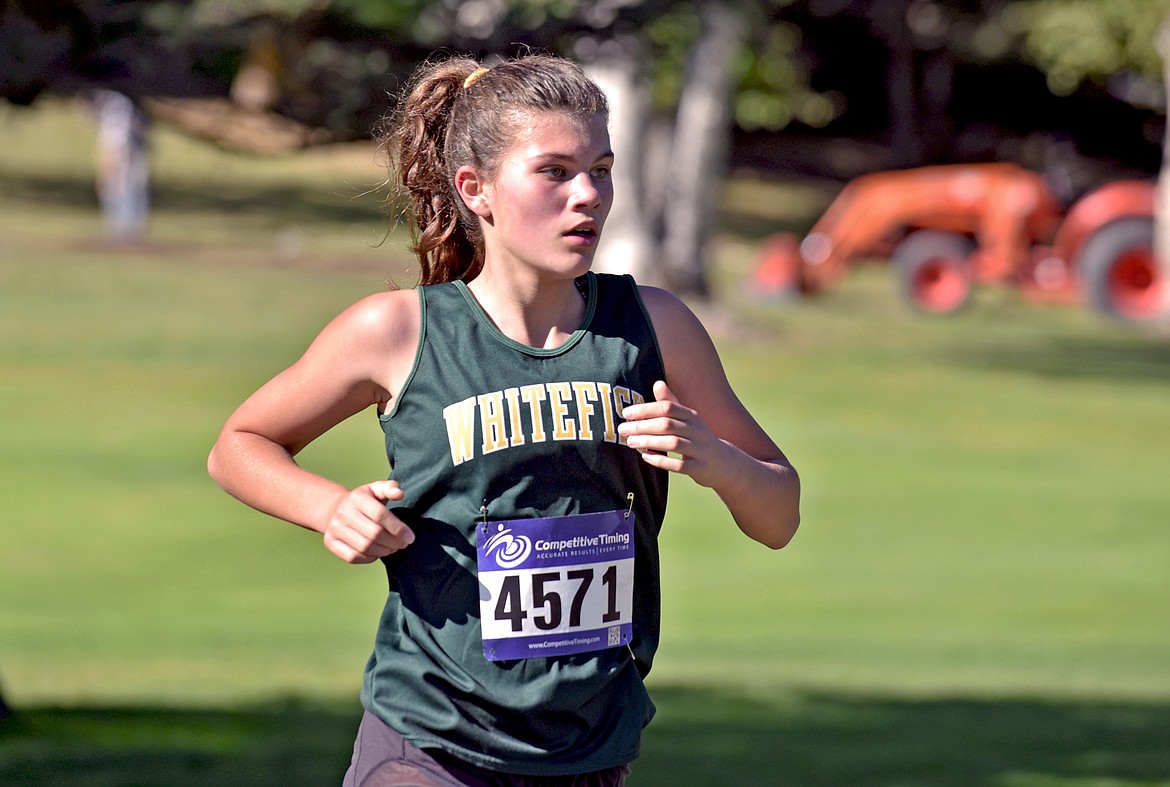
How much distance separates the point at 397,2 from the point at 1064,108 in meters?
49.6

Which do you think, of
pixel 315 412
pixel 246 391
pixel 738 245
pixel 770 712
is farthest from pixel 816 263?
pixel 315 412

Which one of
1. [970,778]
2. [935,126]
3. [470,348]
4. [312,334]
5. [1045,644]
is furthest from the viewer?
[935,126]

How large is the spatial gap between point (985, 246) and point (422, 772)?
28048mm

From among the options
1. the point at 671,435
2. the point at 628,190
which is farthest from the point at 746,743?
the point at 628,190

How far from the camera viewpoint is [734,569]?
12.7 metres

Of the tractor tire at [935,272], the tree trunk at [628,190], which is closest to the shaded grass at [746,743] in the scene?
the tree trunk at [628,190]

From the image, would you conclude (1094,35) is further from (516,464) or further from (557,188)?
(516,464)

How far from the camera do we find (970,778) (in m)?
7.14

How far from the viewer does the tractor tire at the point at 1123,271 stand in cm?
2858

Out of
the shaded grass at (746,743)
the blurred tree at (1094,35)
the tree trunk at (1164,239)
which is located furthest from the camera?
the blurred tree at (1094,35)

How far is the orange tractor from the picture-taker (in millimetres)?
29234

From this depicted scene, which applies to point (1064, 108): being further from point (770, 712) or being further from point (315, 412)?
point (315, 412)

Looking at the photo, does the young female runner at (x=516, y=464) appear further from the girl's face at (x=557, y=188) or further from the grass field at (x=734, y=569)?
the grass field at (x=734, y=569)

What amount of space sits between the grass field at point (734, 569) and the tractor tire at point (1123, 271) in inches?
75.3
